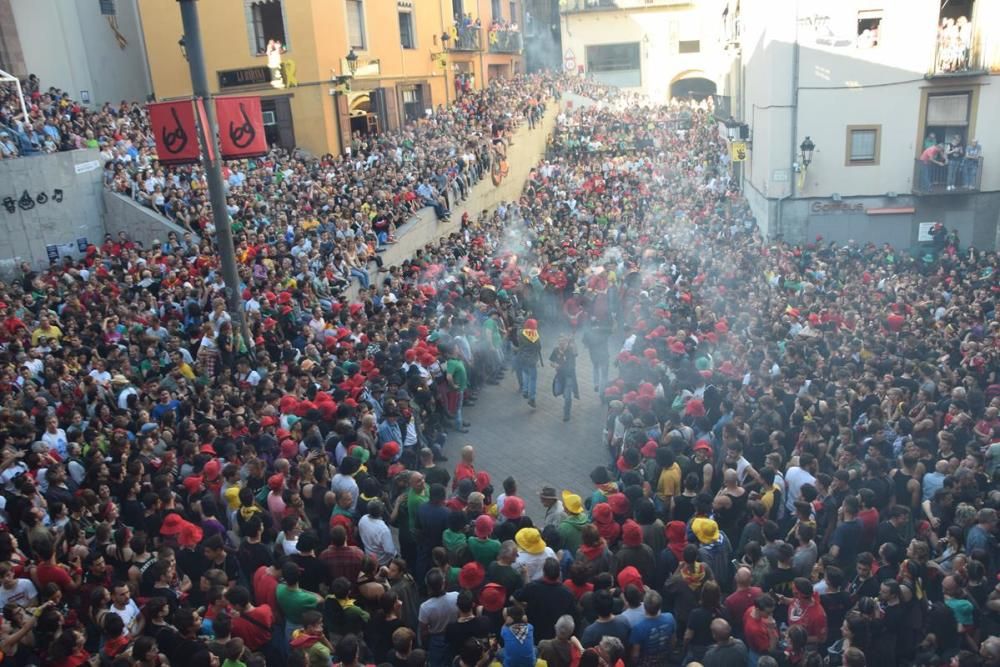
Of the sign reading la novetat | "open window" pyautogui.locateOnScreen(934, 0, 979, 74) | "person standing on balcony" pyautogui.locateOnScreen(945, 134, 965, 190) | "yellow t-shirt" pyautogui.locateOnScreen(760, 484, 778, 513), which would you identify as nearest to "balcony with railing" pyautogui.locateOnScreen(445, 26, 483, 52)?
the sign reading la novetat

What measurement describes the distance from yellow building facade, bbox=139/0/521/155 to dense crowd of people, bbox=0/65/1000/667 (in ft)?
28.3

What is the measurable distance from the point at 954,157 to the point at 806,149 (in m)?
3.44

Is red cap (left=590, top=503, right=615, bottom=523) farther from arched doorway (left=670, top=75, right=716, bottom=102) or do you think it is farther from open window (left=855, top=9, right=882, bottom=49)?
arched doorway (left=670, top=75, right=716, bottom=102)

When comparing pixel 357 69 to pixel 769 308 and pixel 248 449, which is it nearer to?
pixel 769 308

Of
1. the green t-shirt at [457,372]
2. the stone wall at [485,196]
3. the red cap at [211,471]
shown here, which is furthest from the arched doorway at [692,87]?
the red cap at [211,471]

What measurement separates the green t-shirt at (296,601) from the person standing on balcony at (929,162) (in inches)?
757

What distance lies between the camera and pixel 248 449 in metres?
7.95

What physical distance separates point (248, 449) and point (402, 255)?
1083 cm

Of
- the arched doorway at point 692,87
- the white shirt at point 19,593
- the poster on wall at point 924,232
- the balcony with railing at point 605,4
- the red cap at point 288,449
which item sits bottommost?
the poster on wall at point 924,232

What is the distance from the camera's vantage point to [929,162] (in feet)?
64.7

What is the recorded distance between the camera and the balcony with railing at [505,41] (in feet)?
122

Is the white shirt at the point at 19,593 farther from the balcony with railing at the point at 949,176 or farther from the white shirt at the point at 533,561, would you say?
the balcony with railing at the point at 949,176

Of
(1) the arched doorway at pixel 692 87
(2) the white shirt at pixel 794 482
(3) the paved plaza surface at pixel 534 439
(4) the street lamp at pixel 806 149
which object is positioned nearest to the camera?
(2) the white shirt at pixel 794 482

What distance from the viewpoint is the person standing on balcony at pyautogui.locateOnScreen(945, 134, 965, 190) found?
764 inches
